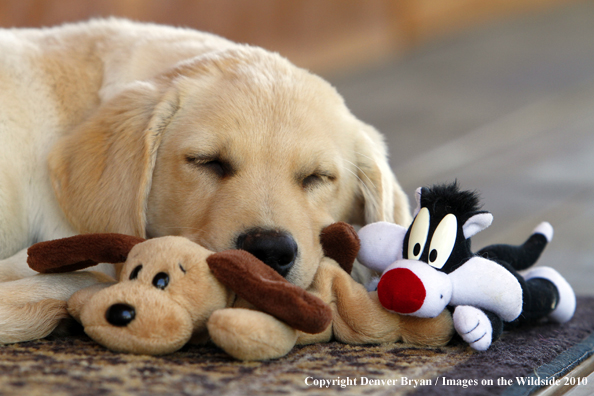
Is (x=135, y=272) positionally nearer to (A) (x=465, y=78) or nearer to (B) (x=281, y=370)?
(B) (x=281, y=370)

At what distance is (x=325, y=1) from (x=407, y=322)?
34.7 feet

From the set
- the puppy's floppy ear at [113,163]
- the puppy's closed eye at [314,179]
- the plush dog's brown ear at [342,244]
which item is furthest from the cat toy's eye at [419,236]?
the puppy's floppy ear at [113,163]

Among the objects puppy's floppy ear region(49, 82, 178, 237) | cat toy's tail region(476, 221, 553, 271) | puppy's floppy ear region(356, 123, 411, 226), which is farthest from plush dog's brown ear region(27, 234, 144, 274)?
cat toy's tail region(476, 221, 553, 271)

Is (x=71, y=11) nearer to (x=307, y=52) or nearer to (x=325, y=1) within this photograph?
(x=307, y=52)

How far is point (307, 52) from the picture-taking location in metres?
11.6

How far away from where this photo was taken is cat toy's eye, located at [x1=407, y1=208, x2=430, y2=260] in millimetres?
2240

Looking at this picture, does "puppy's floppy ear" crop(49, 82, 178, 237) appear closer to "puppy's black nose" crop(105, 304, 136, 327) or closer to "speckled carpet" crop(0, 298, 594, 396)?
"speckled carpet" crop(0, 298, 594, 396)

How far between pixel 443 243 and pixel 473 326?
0.91 feet

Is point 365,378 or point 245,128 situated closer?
point 365,378

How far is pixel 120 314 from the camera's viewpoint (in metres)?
1.92

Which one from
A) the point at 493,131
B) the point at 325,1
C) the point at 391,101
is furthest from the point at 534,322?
the point at 325,1

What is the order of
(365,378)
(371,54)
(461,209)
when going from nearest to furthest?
1. (365,378)
2. (461,209)
3. (371,54)

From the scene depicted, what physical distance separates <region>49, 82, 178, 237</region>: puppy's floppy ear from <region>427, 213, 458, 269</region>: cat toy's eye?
1158 mm

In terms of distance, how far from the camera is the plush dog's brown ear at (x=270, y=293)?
1893mm
